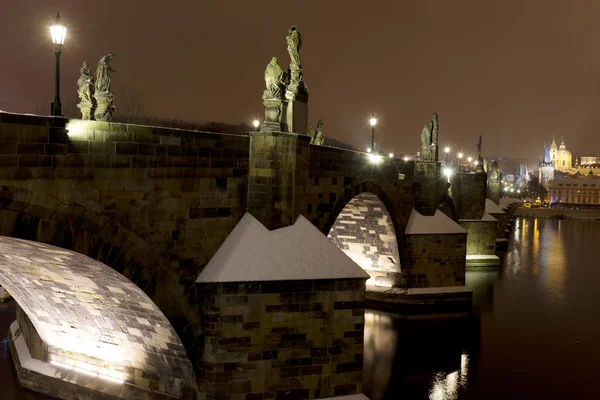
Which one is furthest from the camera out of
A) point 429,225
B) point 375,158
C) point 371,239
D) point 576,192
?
point 576,192

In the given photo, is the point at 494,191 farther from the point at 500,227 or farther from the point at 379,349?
the point at 379,349

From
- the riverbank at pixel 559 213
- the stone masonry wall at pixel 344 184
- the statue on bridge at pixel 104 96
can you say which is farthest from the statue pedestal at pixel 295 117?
the riverbank at pixel 559 213

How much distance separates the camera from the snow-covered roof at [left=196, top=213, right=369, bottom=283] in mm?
9805

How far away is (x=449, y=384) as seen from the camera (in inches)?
555

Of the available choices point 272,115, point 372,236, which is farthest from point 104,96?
point 372,236

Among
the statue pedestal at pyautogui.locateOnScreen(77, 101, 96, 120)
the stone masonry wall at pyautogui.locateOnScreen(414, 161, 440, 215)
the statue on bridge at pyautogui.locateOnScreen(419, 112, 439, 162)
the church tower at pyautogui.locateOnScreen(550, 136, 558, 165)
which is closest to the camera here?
the statue pedestal at pyautogui.locateOnScreen(77, 101, 96, 120)

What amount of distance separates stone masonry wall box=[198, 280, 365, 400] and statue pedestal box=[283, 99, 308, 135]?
10.5 feet

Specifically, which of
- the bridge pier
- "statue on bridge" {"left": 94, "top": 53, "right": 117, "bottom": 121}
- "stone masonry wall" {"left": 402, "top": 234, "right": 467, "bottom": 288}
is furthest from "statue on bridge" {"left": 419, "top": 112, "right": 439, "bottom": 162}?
Result: "statue on bridge" {"left": 94, "top": 53, "right": 117, "bottom": 121}

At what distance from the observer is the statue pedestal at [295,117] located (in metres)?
11.4

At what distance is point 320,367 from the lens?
10.4 meters

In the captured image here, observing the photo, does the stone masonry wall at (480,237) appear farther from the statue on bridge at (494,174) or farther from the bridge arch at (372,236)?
the statue on bridge at (494,174)

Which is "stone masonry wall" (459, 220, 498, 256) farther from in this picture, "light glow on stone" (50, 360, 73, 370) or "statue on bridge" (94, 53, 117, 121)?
"statue on bridge" (94, 53, 117, 121)

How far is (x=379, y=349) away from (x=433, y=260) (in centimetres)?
580

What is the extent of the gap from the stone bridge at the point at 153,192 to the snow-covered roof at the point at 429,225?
831cm
